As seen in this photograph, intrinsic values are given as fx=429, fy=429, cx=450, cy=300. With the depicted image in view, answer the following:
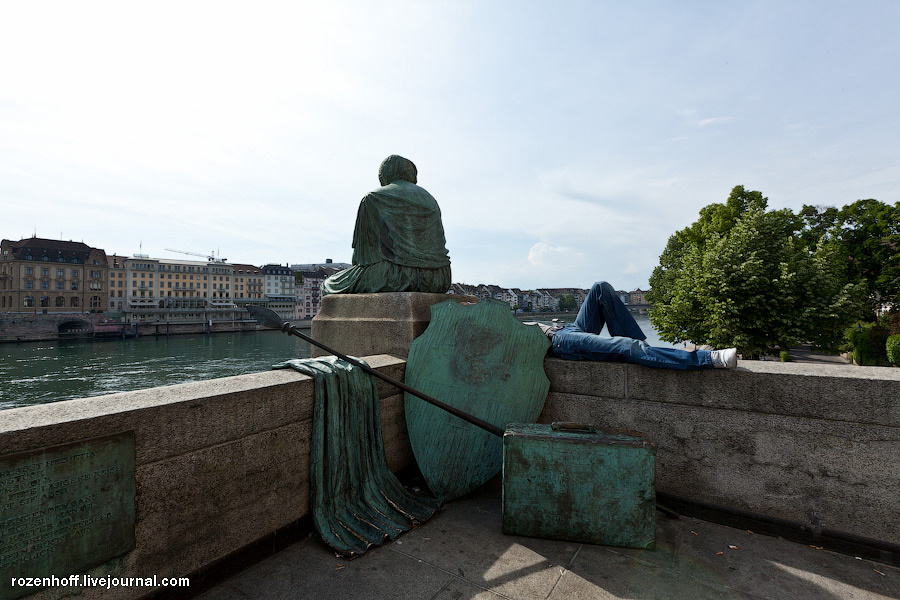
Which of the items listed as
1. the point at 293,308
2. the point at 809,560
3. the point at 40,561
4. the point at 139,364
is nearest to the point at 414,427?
the point at 40,561

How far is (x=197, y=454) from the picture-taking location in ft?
8.69

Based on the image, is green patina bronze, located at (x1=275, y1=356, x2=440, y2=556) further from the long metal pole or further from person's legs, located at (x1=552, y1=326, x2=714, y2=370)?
person's legs, located at (x1=552, y1=326, x2=714, y2=370)

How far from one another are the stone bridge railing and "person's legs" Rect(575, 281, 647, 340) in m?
0.60

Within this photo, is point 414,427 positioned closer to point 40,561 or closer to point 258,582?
point 258,582

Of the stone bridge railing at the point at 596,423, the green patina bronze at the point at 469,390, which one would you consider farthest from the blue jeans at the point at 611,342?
the green patina bronze at the point at 469,390

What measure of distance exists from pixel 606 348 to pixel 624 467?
1.17m

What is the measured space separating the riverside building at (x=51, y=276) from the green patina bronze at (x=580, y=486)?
112479 millimetres

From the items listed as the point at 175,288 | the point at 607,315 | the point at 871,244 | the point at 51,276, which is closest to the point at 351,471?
the point at 607,315

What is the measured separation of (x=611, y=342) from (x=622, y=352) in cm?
13

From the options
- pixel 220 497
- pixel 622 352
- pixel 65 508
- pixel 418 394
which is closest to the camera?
pixel 65 508

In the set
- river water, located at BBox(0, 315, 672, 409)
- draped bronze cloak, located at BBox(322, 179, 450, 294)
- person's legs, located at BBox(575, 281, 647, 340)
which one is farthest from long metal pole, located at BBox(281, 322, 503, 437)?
river water, located at BBox(0, 315, 672, 409)

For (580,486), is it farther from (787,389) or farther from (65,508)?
(65,508)

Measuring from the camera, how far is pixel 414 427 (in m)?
4.14

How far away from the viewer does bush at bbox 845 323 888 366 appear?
83.2 feet
